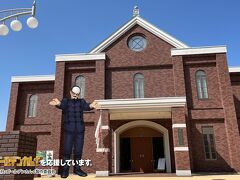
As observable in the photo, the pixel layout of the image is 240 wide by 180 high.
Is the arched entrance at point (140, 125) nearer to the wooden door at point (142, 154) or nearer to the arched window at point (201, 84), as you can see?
the wooden door at point (142, 154)

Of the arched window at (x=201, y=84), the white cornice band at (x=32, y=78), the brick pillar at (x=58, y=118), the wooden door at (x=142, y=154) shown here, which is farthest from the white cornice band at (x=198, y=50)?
the white cornice band at (x=32, y=78)

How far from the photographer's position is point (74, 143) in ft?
36.9

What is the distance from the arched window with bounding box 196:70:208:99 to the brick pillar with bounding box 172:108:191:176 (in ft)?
11.9

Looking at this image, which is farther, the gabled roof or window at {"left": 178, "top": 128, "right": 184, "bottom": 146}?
the gabled roof

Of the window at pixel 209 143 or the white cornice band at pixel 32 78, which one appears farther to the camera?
the white cornice band at pixel 32 78

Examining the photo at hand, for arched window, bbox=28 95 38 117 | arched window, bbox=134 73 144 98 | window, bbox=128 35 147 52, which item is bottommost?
arched window, bbox=28 95 38 117

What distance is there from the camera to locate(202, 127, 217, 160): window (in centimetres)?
1817

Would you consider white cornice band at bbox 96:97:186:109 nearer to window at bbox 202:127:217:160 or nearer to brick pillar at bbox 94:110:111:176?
brick pillar at bbox 94:110:111:176

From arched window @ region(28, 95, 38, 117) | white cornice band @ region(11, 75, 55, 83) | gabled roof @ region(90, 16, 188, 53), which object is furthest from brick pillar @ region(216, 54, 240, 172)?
arched window @ region(28, 95, 38, 117)

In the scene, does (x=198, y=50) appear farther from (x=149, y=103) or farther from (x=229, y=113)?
(x=149, y=103)

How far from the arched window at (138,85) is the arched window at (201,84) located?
4.33m

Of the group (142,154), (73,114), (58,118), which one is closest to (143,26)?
(58,118)

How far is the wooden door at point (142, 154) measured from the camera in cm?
1956

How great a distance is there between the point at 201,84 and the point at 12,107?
52.0ft
